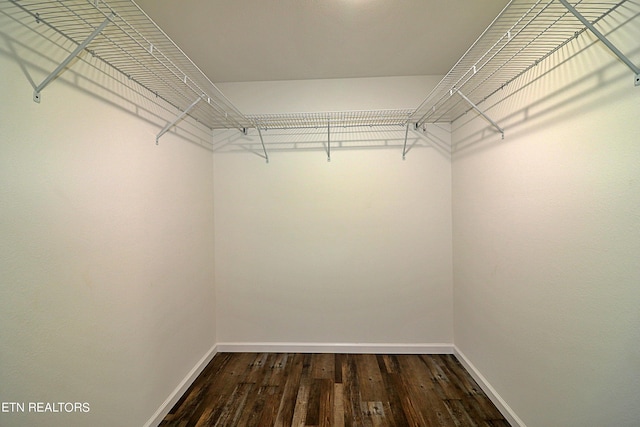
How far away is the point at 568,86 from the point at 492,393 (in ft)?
6.14

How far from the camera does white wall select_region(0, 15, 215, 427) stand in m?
0.89

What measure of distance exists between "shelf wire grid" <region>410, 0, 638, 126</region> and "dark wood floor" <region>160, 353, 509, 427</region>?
206 cm

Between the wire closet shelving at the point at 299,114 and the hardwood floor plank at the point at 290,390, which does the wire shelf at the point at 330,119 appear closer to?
the wire closet shelving at the point at 299,114

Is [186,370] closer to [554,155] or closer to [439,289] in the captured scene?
[439,289]

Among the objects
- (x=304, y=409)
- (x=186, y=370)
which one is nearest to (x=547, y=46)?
(x=304, y=409)

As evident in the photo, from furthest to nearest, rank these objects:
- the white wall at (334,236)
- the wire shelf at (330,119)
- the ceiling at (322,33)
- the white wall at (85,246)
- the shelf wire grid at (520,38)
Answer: the white wall at (334,236), the wire shelf at (330,119), the ceiling at (322,33), the shelf wire grid at (520,38), the white wall at (85,246)

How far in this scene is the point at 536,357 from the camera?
53.1 inches

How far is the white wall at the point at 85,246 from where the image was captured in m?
0.89

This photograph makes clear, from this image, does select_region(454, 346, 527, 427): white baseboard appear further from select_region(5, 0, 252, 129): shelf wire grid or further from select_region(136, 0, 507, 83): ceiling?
select_region(5, 0, 252, 129): shelf wire grid

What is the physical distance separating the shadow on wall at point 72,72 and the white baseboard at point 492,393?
2748mm

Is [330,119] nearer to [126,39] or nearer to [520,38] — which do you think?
[520,38]

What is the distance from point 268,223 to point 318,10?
165 cm

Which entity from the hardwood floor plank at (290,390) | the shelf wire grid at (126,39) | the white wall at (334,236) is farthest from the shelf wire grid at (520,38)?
the hardwood floor plank at (290,390)

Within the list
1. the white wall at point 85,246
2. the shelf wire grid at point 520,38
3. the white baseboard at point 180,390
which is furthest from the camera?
the white baseboard at point 180,390
